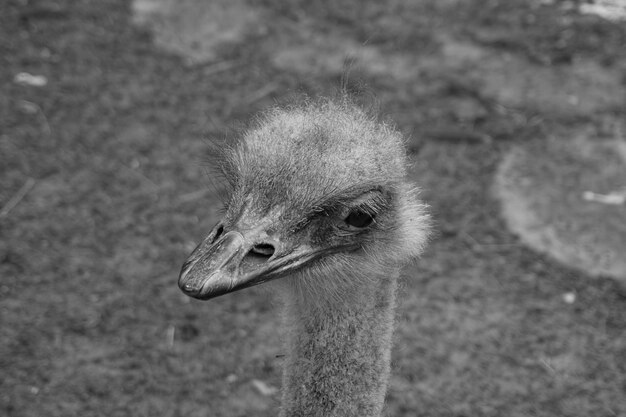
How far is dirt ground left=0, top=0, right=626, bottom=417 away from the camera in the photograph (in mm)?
2709

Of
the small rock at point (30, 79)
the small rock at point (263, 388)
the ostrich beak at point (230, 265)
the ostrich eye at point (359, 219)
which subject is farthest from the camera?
the small rock at point (30, 79)

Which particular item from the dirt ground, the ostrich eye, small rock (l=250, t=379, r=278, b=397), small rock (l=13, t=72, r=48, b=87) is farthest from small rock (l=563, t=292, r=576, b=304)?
small rock (l=13, t=72, r=48, b=87)

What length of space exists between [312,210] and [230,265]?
227 millimetres

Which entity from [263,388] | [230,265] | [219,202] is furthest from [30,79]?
[230,265]

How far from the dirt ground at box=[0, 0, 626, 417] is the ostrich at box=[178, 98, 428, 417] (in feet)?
1.16

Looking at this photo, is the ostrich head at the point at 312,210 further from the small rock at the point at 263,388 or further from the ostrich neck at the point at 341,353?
the small rock at the point at 263,388

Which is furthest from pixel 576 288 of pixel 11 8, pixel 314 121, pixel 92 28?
pixel 11 8

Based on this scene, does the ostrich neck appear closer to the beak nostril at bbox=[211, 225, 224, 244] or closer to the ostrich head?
the ostrich head

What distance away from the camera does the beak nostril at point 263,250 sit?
158 centimetres

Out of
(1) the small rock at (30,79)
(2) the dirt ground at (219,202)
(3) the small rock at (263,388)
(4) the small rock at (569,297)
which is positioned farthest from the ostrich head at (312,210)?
(1) the small rock at (30,79)

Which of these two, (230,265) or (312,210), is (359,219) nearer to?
(312,210)

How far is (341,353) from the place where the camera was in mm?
1796

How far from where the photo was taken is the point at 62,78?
428cm

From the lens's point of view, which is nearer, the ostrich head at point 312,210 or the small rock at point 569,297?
the ostrich head at point 312,210
